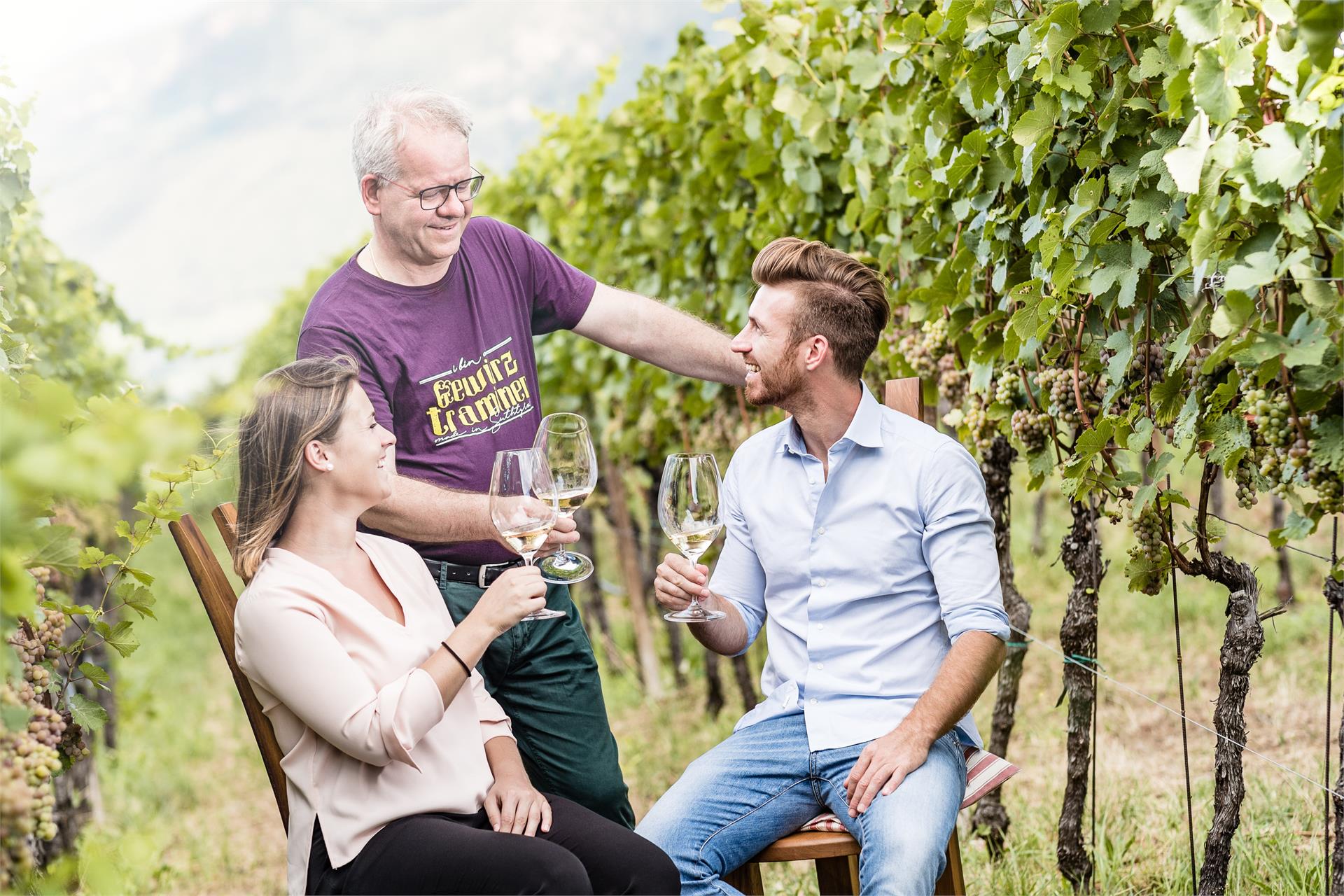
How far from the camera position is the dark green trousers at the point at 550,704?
2639 mm

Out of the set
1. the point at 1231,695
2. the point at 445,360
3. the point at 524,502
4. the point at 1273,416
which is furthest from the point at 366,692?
the point at 1231,695

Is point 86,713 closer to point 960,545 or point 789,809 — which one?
point 789,809

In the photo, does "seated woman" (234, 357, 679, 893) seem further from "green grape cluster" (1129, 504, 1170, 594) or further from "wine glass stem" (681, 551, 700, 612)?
"green grape cluster" (1129, 504, 1170, 594)

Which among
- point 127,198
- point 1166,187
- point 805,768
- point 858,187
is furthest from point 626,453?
point 127,198

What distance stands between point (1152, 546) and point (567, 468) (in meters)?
1.24

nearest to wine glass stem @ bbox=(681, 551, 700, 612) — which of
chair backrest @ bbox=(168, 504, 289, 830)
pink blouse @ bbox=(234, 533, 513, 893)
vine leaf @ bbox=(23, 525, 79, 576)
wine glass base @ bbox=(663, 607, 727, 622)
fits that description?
wine glass base @ bbox=(663, 607, 727, 622)

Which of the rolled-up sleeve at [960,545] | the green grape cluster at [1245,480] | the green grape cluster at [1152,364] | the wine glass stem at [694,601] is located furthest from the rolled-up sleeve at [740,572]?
the green grape cluster at [1245,480]

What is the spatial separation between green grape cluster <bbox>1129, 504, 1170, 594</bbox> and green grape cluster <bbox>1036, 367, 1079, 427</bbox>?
0.98 ft

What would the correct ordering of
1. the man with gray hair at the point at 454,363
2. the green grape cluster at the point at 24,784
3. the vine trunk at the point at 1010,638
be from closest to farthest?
the green grape cluster at the point at 24,784 < the man with gray hair at the point at 454,363 < the vine trunk at the point at 1010,638

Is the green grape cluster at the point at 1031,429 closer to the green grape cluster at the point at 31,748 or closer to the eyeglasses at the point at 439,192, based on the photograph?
the eyeglasses at the point at 439,192

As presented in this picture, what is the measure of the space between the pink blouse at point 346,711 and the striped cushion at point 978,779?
0.68 metres

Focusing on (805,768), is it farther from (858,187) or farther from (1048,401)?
(858,187)

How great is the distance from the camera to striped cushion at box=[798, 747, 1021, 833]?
7.54 ft

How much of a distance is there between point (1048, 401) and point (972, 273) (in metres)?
0.40
